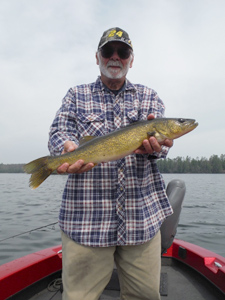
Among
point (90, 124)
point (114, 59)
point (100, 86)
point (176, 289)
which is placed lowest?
point (176, 289)

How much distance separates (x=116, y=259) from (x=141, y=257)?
1.05 feet

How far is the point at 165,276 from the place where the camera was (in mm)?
4613

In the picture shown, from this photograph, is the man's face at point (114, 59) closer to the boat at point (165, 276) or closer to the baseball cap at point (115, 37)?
the baseball cap at point (115, 37)

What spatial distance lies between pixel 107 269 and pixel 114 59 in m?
2.43

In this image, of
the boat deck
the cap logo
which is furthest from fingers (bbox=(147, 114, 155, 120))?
the boat deck

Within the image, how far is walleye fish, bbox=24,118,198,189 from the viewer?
2.86 metres

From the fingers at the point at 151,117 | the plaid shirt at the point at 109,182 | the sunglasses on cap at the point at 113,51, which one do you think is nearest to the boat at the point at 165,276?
the plaid shirt at the point at 109,182

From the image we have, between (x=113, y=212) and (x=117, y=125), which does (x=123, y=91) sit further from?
(x=113, y=212)

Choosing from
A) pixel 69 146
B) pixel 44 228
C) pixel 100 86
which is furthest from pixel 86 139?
pixel 44 228

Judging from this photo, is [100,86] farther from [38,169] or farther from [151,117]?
[38,169]

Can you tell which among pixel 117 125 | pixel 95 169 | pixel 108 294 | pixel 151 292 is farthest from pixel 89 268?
pixel 108 294

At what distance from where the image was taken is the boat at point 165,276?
3855 millimetres

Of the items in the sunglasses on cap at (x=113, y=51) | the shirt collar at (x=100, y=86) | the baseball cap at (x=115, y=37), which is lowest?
the shirt collar at (x=100, y=86)

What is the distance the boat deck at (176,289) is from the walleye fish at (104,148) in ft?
7.27
